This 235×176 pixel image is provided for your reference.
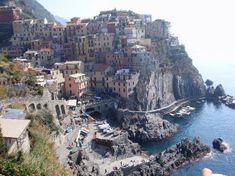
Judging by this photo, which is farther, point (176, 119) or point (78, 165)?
point (176, 119)

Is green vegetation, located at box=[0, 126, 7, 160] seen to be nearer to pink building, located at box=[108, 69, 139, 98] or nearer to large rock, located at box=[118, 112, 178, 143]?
large rock, located at box=[118, 112, 178, 143]

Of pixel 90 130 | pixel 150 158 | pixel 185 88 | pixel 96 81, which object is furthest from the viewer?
pixel 185 88

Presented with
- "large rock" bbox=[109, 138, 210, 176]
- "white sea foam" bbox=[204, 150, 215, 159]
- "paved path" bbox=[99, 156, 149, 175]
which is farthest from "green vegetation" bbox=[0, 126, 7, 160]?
"white sea foam" bbox=[204, 150, 215, 159]

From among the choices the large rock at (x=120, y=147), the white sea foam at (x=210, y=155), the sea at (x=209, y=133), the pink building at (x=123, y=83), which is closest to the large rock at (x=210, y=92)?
the sea at (x=209, y=133)

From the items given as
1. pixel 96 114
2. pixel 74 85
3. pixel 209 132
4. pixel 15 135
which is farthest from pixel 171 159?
pixel 15 135

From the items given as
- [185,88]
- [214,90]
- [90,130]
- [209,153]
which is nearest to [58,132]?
[90,130]

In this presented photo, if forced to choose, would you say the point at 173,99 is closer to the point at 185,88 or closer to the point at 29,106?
the point at 185,88

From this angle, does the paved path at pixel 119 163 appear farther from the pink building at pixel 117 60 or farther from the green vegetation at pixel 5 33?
the green vegetation at pixel 5 33
